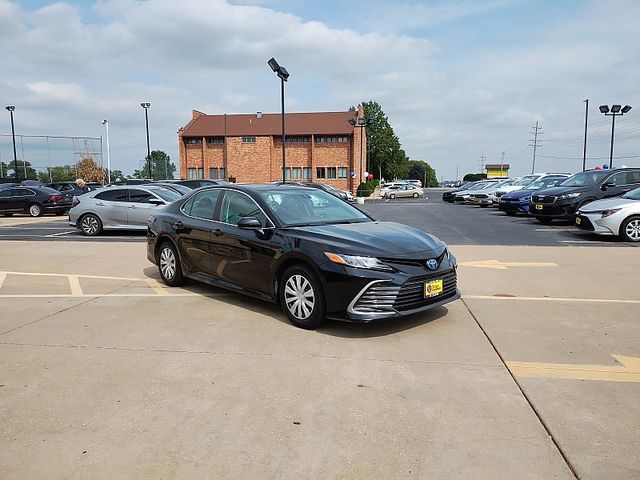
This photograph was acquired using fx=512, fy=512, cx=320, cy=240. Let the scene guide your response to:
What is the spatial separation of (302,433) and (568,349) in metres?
2.86

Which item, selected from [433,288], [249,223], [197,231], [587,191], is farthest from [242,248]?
[587,191]

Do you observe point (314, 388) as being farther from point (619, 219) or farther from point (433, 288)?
point (619, 219)

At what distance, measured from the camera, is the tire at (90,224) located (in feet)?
48.3

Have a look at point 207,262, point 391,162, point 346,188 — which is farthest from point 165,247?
point 391,162

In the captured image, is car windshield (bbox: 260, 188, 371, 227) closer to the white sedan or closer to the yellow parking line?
the yellow parking line

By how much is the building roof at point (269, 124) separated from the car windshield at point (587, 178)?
4125 cm

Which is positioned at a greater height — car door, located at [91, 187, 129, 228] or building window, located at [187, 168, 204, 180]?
building window, located at [187, 168, 204, 180]

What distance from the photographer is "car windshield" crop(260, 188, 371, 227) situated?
5926 mm

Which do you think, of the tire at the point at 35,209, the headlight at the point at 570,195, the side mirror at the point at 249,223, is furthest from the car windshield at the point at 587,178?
the tire at the point at 35,209

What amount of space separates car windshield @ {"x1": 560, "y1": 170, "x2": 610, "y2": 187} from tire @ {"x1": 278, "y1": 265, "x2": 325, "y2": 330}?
14194mm

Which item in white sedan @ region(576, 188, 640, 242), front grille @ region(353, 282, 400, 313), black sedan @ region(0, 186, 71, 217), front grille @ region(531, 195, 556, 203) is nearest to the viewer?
front grille @ region(353, 282, 400, 313)

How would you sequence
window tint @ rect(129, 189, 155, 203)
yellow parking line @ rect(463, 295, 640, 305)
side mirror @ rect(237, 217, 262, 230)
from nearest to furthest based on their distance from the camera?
side mirror @ rect(237, 217, 262, 230), yellow parking line @ rect(463, 295, 640, 305), window tint @ rect(129, 189, 155, 203)

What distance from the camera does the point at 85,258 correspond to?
10.4m

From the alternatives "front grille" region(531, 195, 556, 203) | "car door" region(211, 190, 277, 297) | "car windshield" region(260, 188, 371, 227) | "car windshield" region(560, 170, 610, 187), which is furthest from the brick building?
"car door" region(211, 190, 277, 297)
